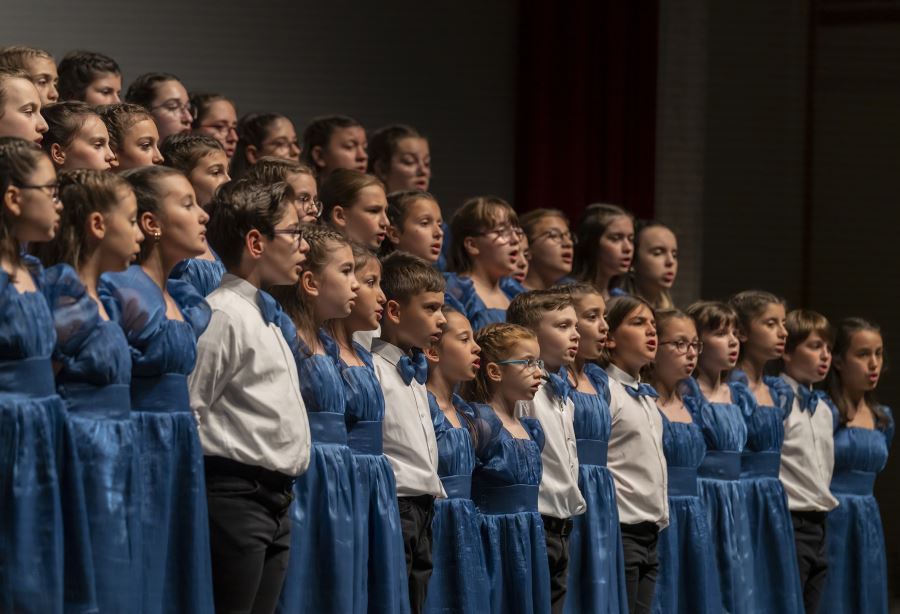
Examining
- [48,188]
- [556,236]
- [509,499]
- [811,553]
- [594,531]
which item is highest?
[48,188]

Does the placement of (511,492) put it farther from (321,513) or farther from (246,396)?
(246,396)

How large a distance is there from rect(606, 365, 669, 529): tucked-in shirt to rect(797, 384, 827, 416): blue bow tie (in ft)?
2.59

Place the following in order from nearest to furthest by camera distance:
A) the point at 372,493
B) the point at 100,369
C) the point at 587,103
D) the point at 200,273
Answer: the point at 100,369 → the point at 372,493 → the point at 200,273 → the point at 587,103

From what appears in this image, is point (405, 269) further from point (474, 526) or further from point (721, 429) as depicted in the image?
point (721, 429)

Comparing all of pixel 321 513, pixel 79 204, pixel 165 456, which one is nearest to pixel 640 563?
pixel 321 513

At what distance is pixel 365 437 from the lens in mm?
3201

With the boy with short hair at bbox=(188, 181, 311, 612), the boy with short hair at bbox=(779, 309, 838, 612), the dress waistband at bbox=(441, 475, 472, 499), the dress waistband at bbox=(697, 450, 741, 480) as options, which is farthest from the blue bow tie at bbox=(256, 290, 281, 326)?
the boy with short hair at bbox=(779, 309, 838, 612)

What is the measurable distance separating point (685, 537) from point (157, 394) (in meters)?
1.83

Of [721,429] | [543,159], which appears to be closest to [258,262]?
[721,429]

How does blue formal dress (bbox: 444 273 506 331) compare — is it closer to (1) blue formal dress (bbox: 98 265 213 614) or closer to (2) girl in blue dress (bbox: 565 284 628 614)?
(2) girl in blue dress (bbox: 565 284 628 614)

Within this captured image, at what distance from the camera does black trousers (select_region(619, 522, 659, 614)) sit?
3980mm

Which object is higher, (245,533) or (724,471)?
(245,533)

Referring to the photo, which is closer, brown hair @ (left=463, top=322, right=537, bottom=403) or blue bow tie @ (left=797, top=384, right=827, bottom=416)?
brown hair @ (left=463, top=322, right=537, bottom=403)

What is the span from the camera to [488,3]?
241 inches
